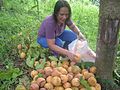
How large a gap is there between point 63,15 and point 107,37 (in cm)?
80

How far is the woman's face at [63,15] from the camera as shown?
158 inches

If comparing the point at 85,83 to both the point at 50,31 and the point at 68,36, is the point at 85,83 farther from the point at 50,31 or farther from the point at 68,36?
the point at 68,36

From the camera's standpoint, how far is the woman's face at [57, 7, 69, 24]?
4012mm

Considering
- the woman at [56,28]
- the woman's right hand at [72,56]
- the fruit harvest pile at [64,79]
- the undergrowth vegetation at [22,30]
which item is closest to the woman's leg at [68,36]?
the woman at [56,28]

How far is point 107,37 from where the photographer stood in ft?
11.4

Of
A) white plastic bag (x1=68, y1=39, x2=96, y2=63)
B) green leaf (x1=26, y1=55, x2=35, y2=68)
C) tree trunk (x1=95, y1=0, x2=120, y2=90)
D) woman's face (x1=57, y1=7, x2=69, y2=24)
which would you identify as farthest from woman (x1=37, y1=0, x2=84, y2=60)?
tree trunk (x1=95, y1=0, x2=120, y2=90)

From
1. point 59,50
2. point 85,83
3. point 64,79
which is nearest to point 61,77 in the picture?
point 64,79

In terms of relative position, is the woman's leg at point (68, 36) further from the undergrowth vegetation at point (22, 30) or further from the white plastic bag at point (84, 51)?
the white plastic bag at point (84, 51)

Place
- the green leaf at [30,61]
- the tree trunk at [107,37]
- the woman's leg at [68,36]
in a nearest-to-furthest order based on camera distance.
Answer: the tree trunk at [107,37] → the green leaf at [30,61] → the woman's leg at [68,36]

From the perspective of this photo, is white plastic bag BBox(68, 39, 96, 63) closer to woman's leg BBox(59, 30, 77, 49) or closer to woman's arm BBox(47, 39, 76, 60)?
woman's arm BBox(47, 39, 76, 60)

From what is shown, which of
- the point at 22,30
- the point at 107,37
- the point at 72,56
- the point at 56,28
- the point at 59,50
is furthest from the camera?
the point at 22,30

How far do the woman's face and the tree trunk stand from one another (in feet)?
2.22

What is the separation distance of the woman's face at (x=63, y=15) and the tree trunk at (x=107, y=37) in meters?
0.68

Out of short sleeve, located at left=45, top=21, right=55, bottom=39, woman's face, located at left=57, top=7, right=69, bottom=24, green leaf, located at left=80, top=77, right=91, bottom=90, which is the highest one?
woman's face, located at left=57, top=7, right=69, bottom=24
